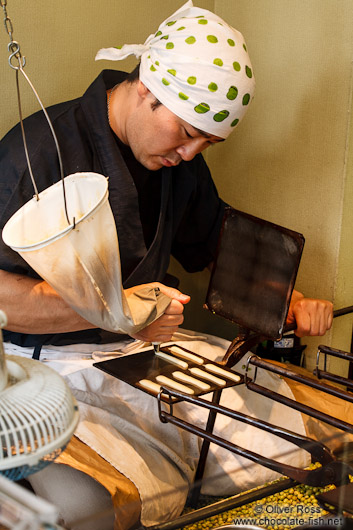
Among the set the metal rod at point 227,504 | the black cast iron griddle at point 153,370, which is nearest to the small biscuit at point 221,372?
the black cast iron griddle at point 153,370

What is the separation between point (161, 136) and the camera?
5.38 feet

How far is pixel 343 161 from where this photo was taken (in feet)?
6.82

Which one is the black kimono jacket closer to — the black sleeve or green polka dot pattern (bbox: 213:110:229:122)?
the black sleeve

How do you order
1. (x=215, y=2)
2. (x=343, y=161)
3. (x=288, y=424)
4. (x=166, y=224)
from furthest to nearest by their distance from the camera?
(x=215, y=2)
(x=343, y=161)
(x=166, y=224)
(x=288, y=424)

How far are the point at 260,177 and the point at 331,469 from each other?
4.81ft

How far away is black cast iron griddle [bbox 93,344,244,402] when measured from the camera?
52.9 inches

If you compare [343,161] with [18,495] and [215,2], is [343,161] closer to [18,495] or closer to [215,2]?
[215,2]

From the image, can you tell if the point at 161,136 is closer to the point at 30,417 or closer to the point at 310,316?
the point at 310,316

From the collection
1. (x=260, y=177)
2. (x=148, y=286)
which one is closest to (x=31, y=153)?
(x=148, y=286)

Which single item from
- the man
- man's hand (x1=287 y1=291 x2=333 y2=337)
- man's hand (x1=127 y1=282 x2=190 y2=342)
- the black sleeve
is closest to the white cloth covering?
the man

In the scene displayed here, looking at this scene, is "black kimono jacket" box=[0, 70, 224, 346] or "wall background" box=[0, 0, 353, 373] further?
"wall background" box=[0, 0, 353, 373]

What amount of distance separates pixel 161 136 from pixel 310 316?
0.70 meters

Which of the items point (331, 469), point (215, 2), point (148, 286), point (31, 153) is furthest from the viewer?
point (215, 2)

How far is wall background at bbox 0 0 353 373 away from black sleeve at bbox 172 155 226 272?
316mm
